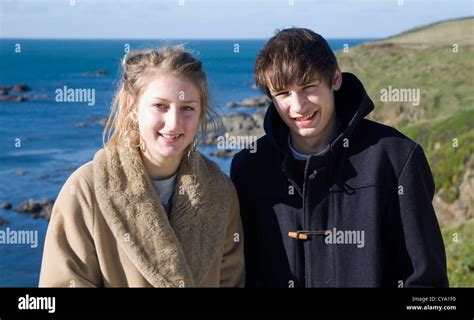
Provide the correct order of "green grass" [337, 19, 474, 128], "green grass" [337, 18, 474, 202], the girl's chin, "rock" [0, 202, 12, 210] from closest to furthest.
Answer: the girl's chin
"green grass" [337, 18, 474, 202]
"green grass" [337, 19, 474, 128]
"rock" [0, 202, 12, 210]

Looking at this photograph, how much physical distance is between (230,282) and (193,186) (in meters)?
0.56

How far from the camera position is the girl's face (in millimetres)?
3463

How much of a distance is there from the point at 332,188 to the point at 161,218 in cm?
88

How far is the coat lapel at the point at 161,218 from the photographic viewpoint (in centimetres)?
342

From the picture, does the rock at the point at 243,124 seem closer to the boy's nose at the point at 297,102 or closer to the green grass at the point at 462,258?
the green grass at the point at 462,258

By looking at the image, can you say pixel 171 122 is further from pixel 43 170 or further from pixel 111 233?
pixel 43 170

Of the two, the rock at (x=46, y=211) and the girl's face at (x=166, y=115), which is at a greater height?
the girl's face at (x=166, y=115)

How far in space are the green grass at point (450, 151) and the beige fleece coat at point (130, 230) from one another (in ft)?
19.0

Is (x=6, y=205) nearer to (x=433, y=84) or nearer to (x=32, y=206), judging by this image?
(x=32, y=206)

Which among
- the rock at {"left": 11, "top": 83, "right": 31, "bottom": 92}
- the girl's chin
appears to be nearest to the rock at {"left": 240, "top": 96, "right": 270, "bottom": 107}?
the girl's chin

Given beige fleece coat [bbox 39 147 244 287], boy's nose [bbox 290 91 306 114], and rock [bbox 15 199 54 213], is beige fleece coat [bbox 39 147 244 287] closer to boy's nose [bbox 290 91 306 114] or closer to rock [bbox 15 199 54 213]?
boy's nose [bbox 290 91 306 114]

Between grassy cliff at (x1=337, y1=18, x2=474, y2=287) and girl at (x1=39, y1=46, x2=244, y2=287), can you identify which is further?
grassy cliff at (x1=337, y1=18, x2=474, y2=287)

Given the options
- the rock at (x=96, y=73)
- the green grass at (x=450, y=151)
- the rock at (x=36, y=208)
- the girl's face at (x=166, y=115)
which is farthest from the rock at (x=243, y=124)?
the rock at (x=96, y=73)

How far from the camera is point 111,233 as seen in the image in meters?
3.42
